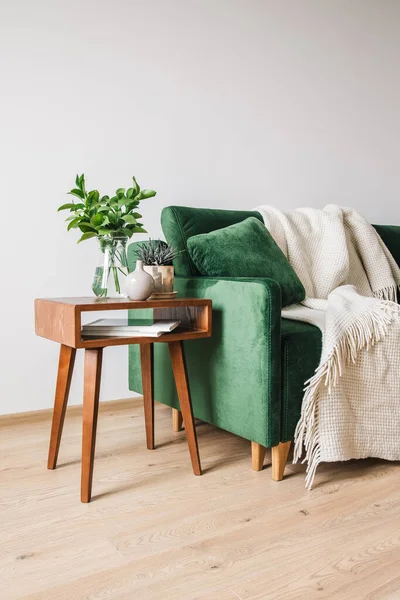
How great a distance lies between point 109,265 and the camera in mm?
1787

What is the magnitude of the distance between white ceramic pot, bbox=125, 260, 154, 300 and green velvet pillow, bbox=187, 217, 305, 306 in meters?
0.37

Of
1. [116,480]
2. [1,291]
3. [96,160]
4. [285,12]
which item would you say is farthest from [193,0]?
[116,480]

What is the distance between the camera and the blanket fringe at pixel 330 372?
168cm

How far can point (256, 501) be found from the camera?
1568 millimetres

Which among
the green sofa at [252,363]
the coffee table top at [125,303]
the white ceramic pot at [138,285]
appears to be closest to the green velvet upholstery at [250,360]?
the green sofa at [252,363]

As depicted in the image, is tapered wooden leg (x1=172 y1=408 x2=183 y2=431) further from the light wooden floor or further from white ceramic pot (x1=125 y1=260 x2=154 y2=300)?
white ceramic pot (x1=125 y1=260 x2=154 y2=300)

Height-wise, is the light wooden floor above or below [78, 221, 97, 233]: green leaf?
below

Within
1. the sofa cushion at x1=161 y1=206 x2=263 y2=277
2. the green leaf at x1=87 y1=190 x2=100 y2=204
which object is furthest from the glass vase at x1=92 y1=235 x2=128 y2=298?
the sofa cushion at x1=161 y1=206 x2=263 y2=277

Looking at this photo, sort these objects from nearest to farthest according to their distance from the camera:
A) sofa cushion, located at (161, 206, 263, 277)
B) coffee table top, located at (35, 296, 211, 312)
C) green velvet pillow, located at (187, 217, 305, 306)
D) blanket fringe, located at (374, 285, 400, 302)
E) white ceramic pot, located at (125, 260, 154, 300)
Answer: coffee table top, located at (35, 296, 211, 312), white ceramic pot, located at (125, 260, 154, 300), green velvet pillow, located at (187, 217, 305, 306), sofa cushion, located at (161, 206, 263, 277), blanket fringe, located at (374, 285, 400, 302)

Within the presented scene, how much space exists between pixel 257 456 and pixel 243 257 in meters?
0.68

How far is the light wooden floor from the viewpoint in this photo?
1.16 m

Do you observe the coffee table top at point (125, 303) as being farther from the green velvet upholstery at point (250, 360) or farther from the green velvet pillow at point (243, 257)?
the green velvet pillow at point (243, 257)

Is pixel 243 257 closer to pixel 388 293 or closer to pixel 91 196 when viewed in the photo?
pixel 91 196

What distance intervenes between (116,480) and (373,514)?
75cm
